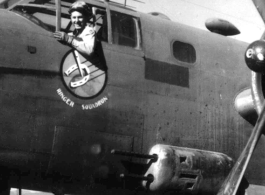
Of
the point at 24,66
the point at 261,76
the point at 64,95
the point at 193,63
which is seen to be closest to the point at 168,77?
the point at 193,63

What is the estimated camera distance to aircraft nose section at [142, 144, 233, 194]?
5.84 meters

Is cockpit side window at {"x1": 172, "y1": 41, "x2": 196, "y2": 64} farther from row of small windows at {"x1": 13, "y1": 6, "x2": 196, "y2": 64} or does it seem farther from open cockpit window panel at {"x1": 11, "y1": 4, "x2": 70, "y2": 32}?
open cockpit window panel at {"x1": 11, "y1": 4, "x2": 70, "y2": 32}

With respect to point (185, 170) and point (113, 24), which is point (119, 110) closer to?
point (185, 170)

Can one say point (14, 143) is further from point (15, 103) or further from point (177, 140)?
point (177, 140)

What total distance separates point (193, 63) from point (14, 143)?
3.47 meters

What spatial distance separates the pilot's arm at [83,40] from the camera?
231 inches

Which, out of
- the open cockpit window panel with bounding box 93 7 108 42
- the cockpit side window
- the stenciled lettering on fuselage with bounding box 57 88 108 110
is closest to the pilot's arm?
the open cockpit window panel with bounding box 93 7 108 42

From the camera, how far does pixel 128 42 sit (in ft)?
21.8

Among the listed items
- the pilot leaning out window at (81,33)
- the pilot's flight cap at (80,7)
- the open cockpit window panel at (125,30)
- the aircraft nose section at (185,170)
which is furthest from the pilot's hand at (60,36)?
the aircraft nose section at (185,170)

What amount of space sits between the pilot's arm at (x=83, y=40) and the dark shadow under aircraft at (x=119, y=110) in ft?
0.34

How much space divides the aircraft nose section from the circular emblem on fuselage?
1.27 metres

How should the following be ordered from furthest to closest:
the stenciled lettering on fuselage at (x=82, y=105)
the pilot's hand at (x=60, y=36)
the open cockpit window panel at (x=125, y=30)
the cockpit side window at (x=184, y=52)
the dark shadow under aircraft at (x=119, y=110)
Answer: the cockpit side window at (x=184, y=52) → the open cockpit window panel at (x=125, y=30) → the pilot's hand at (x=60, y=36) → the stenciled lettering on fuselage at (x=82, y=105) → the dark shadow under aircraft at (x=119, y=110)

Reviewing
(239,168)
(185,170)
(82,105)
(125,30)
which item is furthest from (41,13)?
(239,168)

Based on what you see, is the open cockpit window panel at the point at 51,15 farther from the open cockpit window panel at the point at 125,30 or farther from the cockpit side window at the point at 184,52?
the cockpit side window at the point at 184,52
